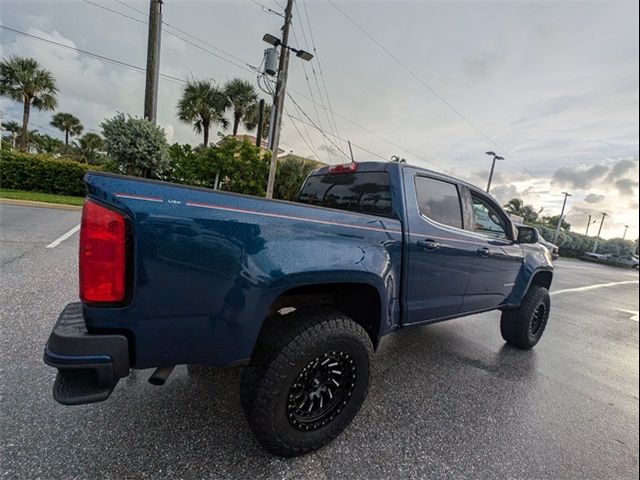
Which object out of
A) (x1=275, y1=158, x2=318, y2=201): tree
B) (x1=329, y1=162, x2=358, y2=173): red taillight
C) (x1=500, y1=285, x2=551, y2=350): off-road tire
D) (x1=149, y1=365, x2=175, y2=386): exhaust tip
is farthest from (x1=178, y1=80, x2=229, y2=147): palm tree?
(x1=275, y1=158, x2=318, y2=201): tree

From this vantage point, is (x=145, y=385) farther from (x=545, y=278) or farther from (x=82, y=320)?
(x=545, y=278)

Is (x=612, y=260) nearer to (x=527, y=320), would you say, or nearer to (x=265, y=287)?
(x=527, y=320)

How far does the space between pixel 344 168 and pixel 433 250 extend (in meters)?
1.09

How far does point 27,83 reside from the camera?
4.97 metres

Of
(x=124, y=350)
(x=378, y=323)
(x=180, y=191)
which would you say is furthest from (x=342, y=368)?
(x=180, y=191)

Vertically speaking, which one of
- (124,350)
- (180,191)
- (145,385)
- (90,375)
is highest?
(180,191)

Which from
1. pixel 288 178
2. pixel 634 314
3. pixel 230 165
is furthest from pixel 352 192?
pixel 288 178

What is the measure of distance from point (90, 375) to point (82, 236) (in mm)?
593

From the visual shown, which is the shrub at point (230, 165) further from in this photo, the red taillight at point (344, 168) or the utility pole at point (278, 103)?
the red taillight at point (344, 168)

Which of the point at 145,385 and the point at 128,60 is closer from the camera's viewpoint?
the point at 145,385

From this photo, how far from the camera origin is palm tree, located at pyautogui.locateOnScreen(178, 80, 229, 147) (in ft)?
13.8

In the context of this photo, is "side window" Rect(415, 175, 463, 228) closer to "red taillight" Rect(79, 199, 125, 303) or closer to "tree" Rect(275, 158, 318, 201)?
"red taillight" Rect(79, 199, 125, 303)

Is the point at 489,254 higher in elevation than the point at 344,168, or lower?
lower

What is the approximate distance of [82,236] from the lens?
4.25 feet
